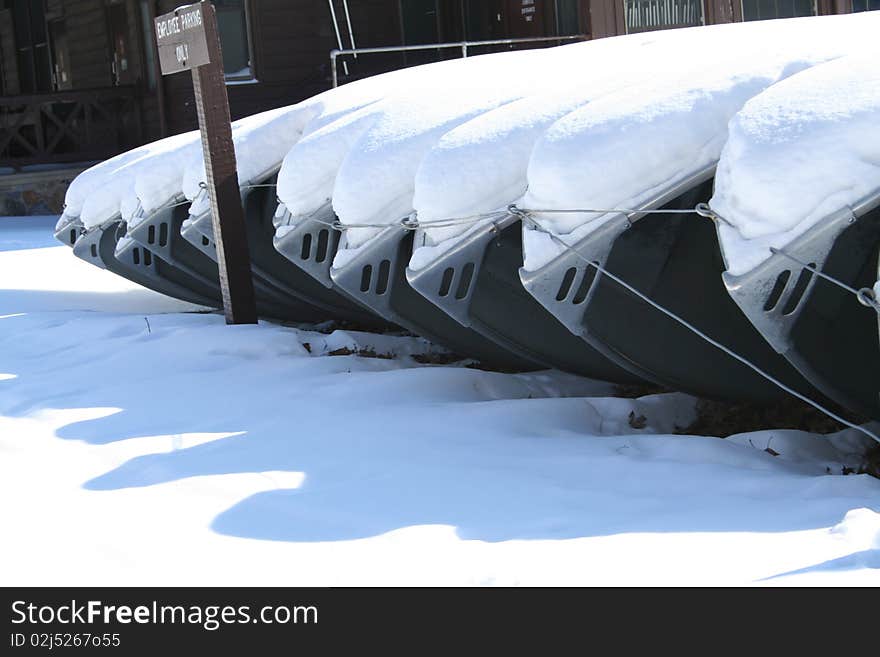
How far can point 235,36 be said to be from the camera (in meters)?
15.5

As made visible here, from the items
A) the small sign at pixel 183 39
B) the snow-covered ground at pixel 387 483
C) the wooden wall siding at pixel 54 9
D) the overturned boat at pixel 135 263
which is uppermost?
the wooden wall siding at pixel 54 9

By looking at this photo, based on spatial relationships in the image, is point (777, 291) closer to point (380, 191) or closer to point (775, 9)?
point (380, 191)

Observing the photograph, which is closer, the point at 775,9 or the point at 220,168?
the point at 220,168

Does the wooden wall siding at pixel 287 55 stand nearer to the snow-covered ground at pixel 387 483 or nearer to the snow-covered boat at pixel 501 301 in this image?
the snow-covered ground at pixel 387 483

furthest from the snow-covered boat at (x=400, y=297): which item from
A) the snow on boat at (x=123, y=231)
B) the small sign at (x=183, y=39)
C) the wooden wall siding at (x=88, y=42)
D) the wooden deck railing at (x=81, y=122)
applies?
the wooden wall siding at (x=88, y=42)

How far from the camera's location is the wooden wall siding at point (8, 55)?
22.1 m

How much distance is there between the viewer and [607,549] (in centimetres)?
289

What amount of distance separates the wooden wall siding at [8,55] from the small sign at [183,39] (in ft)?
56.6

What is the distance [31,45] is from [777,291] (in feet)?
66.4

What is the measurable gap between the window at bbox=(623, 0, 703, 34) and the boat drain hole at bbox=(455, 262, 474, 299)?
32.5 feet

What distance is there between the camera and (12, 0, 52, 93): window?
67.8ft

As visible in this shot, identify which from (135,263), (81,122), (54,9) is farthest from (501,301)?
(54,9)

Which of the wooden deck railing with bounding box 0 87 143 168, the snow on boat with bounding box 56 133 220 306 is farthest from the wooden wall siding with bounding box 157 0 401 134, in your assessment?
the snow on boat with bounding box 56 133 220 306
